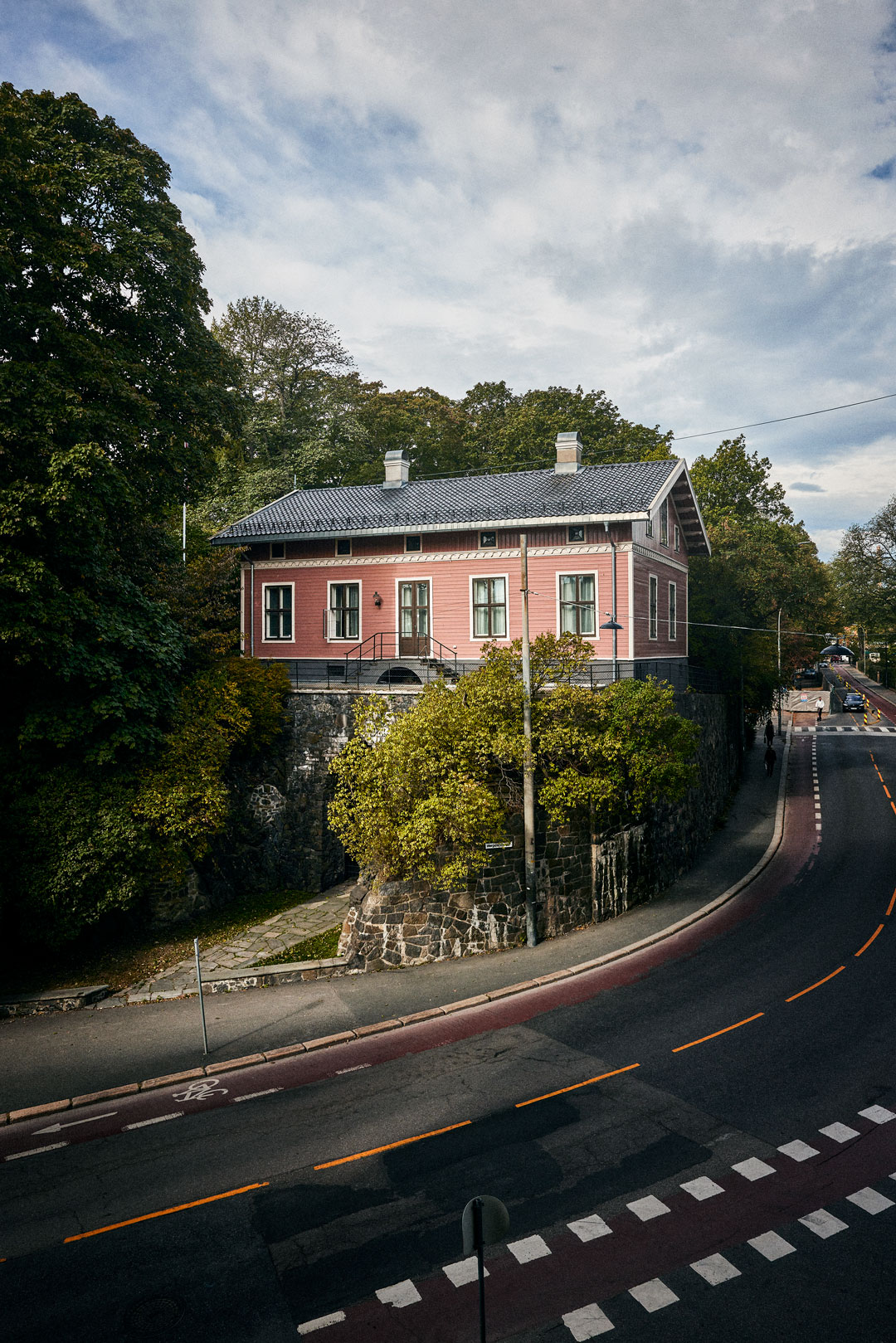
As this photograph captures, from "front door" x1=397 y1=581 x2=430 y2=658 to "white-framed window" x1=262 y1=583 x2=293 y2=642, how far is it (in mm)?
5350

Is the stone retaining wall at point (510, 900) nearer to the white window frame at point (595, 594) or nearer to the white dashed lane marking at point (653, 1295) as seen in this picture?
the white window frame at point (595, 594)

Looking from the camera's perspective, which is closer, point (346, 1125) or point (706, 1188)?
point (706, 1188)

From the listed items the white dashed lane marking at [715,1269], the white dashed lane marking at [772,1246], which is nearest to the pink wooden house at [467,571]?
the white dashed lane marking at [772,1246]

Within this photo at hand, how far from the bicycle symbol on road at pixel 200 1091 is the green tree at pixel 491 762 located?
6235 millimetres

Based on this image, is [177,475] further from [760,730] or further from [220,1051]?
[760,730]

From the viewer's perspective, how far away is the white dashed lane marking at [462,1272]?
8172 millimetres

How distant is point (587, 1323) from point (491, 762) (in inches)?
499

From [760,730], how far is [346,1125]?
2129 inches

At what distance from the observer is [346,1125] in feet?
37.2

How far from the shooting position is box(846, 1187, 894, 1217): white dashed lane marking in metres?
9.23

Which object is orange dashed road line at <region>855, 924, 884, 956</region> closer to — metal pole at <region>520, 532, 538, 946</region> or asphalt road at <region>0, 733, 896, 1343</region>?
asphalt road at <region>0, 733, 896, 1343</region>

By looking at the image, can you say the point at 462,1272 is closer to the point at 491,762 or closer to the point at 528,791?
the point at 528,791

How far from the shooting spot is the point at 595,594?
2744 cm

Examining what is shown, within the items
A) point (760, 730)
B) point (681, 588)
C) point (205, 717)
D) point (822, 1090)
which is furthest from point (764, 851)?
point (760, 730)
